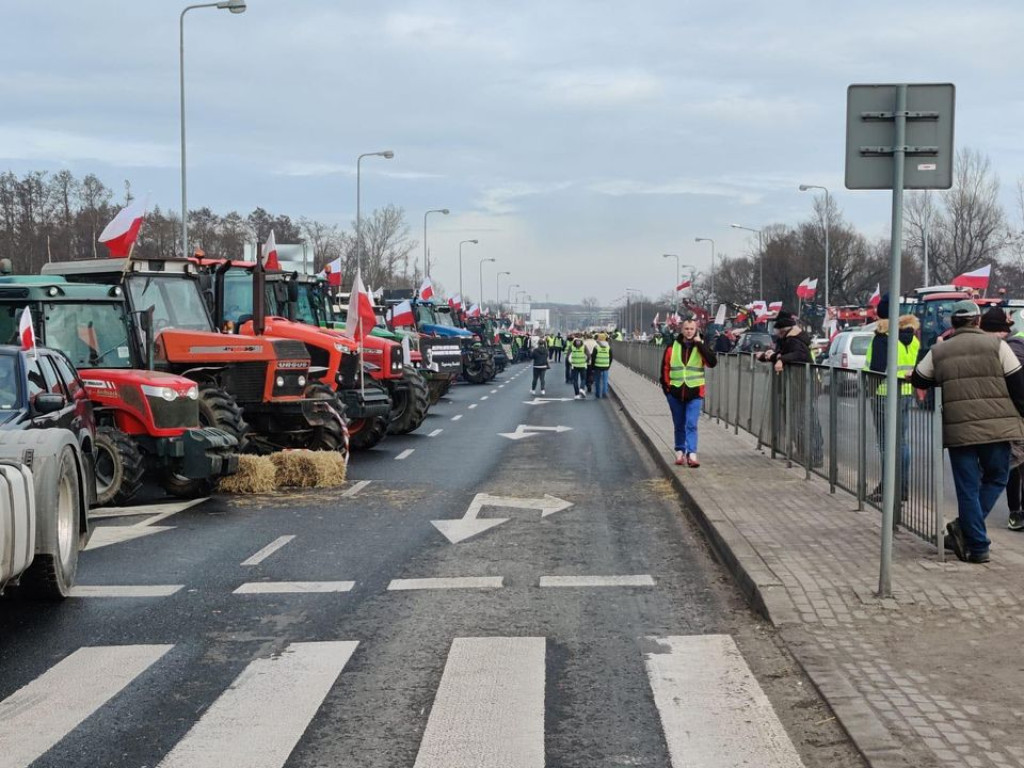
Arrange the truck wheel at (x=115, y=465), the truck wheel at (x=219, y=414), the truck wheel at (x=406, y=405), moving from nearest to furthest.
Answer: the truck wheel at (x=115, y=465)
the truck wheel at (x=219, y=414)
the truck wheel at (x=406, y=405)

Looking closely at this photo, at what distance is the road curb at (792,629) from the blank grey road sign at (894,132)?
99.7 inches

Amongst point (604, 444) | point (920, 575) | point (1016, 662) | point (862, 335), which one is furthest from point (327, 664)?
point (862, 335)

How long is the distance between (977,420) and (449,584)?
3741 millimetres

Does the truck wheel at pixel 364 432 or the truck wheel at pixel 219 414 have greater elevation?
the truck wheel at pixel 219 414

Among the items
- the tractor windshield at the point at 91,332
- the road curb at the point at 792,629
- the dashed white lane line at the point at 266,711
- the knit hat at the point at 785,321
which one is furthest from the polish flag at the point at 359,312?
the dashed white lane line at the point at 266,711

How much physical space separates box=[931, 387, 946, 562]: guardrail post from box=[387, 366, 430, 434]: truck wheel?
47.1 ft

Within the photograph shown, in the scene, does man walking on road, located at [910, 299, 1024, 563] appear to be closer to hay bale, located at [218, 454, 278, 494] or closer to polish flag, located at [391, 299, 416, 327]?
hay bale, located at [218, 454, 278, 494]

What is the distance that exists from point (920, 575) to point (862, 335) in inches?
938

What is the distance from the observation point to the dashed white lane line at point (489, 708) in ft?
17.4

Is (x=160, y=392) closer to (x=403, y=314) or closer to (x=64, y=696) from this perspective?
(x=64, y=696)

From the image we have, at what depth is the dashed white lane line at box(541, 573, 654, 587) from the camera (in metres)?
9.02

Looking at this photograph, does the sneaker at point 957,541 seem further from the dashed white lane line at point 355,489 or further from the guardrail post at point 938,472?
the dashed white lane line at point 355,489

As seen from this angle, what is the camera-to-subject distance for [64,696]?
627 cm

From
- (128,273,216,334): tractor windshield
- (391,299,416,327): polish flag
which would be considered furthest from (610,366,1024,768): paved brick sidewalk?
(391,299,416,327): polish flag
